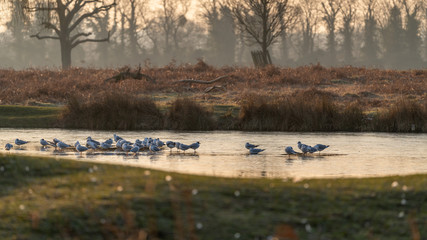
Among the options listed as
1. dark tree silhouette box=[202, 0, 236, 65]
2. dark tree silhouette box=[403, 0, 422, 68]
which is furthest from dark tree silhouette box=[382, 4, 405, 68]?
dark tree silhouette box=[202, 0, 236, 65]

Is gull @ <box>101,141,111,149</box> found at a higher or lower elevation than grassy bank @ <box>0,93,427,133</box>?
lower

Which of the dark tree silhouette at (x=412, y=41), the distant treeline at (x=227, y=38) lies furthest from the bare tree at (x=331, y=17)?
the dark tree silhouette at (x=412, y=41)

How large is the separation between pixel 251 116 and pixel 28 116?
996 centimetres

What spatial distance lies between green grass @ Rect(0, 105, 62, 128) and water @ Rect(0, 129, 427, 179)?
1.51m

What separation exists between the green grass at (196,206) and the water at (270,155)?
3.07 m

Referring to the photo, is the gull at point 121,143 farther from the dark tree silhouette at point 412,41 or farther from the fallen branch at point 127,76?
the dark tree silhouette at point 412,41

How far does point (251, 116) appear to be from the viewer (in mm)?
26297

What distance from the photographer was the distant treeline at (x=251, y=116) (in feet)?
83.1

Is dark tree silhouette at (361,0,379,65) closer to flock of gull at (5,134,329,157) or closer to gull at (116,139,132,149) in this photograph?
flock of gull at (5,134,329,157)

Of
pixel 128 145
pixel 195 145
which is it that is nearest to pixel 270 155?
pixel 195 145

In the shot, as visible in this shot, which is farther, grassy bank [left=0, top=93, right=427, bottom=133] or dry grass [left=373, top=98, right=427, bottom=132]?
grassy bank [left=0, top=93, right=427, bottom=133]

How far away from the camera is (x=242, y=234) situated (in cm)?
894

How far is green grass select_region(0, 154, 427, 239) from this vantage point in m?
8.95

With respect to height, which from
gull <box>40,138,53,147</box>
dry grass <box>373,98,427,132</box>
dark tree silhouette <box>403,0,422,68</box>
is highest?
dark tree silhouette <box>403,0,422,68</box>
